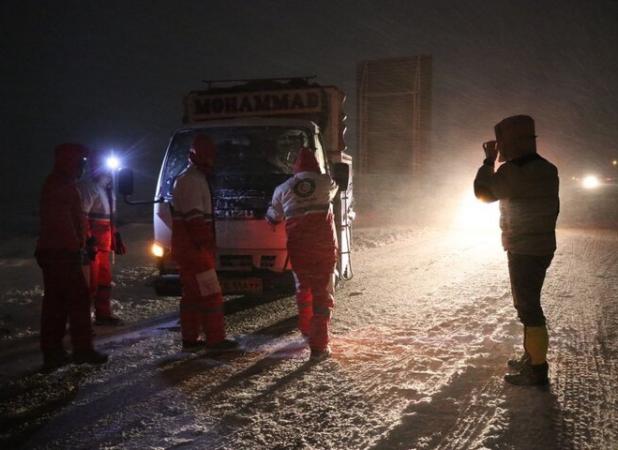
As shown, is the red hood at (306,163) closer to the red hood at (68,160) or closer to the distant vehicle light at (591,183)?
the red hood at (68,160)

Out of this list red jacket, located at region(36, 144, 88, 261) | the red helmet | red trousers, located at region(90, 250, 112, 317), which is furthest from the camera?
red trousers, located at region(90, 250, 112, 317)

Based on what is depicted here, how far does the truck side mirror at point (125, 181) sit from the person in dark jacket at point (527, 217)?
400cm

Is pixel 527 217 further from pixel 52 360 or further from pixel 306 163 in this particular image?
pixel 52 360

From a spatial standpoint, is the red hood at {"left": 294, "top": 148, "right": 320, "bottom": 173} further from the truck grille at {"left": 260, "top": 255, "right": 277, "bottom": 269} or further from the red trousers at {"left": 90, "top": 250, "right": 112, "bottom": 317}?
the red trousers at {"left": 90, "top": 250, "right": 112, "bottom": 317}

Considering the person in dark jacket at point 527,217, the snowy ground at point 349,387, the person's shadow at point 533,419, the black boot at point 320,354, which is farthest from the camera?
the black boot at point 320,354

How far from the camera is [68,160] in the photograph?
4.28 m

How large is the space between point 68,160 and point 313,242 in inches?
87.6

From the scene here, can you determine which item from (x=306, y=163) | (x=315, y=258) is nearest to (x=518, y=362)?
(x=315, y=258)

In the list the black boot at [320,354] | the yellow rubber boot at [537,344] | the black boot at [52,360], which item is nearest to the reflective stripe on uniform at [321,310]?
the black boot at [320,354]

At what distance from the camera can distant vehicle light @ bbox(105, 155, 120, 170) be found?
5.80 m

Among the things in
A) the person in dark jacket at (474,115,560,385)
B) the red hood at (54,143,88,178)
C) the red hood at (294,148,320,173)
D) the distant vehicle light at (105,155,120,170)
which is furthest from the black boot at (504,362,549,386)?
the distant vehicle light at (105,155,120,170)

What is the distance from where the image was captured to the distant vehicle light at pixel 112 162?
5.80 m

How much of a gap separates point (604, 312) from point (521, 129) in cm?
333

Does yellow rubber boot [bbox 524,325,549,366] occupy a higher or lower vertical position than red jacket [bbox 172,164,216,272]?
lower
